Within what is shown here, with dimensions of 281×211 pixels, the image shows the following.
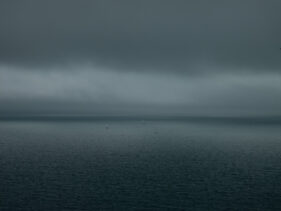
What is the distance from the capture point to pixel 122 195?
61.8 metres

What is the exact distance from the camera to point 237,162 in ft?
324

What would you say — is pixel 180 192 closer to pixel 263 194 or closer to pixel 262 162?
pixel 263 194

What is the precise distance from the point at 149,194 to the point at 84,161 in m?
43.3

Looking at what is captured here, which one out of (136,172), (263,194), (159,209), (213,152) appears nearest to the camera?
(159,209)

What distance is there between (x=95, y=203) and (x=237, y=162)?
58.9 m

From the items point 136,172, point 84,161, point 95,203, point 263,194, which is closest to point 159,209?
point 95,203

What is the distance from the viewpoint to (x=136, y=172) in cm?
8281

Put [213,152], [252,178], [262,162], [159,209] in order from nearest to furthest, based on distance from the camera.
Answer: [159,209]
[252,178]
[262,162]
[213,152]

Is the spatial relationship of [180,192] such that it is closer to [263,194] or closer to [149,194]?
[149,194]

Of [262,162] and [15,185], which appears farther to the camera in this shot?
[262,162]

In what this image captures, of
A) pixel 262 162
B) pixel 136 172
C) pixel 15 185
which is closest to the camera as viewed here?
pixel 15 185

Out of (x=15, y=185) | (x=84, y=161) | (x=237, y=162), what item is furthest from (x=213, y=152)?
(x=15, y=185)

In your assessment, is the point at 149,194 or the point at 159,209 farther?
the point at 149,194

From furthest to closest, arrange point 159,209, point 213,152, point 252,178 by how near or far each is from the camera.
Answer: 1. point 213,152
2. point 252,178
3. point 159,209
